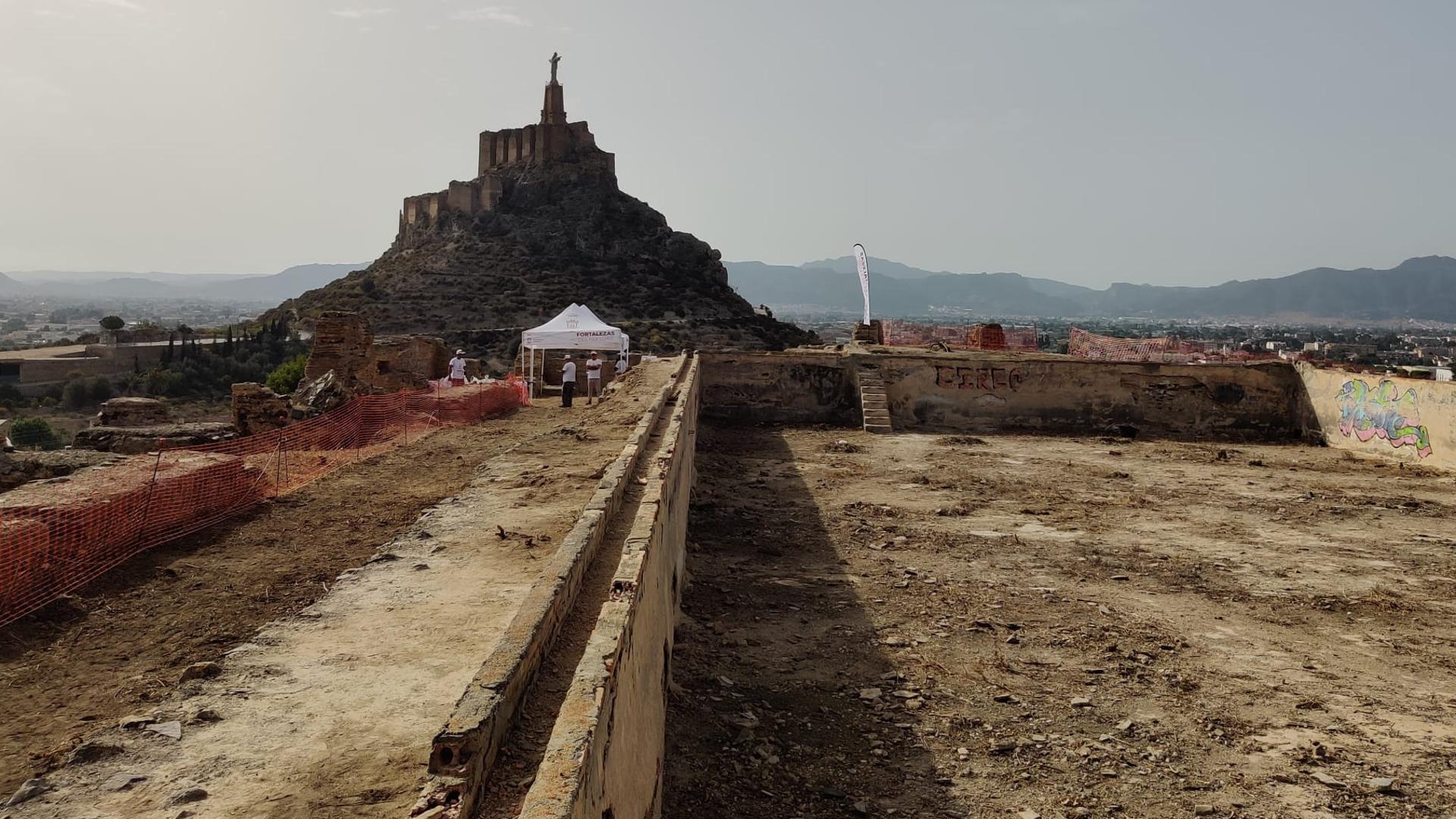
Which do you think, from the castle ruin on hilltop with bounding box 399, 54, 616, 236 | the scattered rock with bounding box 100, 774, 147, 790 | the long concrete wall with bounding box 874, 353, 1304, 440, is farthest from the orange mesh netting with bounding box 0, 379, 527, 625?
the castle ruin on hilltop with bounding box 399, 54, 616, 236

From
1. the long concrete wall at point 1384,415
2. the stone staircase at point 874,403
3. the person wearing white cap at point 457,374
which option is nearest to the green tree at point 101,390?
the person wearing white cap at point 457,374

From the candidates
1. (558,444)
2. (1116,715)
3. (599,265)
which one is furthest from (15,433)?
(599,265)

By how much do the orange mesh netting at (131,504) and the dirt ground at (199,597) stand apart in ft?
0.57

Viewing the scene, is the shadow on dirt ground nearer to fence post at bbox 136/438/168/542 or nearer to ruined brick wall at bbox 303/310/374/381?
fence post at bbox 136/438/168/542

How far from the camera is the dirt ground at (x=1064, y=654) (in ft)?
15.4

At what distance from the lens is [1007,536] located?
9.09 metres

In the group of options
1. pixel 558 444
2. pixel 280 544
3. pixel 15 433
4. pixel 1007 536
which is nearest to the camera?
pixel 280 544

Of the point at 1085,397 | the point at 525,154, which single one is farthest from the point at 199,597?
the point at 525,154

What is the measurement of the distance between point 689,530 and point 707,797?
4.64 m

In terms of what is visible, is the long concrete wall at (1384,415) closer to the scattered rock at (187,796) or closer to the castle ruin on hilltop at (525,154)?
the scattered rock at (187,796)

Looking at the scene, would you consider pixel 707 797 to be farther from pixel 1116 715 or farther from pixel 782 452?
pixel 782 452

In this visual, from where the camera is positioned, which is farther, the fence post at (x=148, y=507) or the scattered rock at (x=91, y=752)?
the fence post at (x=148, y=507)

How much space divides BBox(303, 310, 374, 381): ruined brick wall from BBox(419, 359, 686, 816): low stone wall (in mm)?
16127

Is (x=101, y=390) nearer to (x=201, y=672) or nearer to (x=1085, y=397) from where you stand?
(x=1085, y=397)
